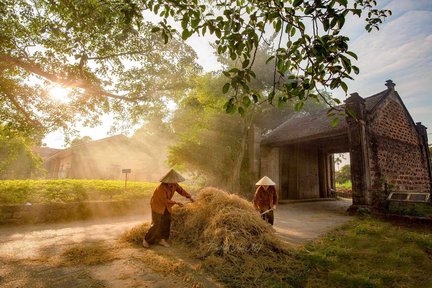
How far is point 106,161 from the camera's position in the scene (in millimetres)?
25312

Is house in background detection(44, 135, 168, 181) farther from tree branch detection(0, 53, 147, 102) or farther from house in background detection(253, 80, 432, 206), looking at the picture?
house in background detection(253, 80, 432, 206)

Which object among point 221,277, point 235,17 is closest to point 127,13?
point 235,17

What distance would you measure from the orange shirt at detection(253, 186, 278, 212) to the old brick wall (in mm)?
6093

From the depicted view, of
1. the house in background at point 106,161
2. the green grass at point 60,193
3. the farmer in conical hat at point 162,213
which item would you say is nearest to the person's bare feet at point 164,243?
the farmer in conical hat at point 162,213

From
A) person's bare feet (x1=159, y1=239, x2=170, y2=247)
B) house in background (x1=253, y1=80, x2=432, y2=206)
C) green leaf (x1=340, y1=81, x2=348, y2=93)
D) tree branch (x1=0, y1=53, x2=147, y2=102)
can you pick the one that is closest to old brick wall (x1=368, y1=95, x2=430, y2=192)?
house in background (x1=253, y1=80, x2=432, y2=206)

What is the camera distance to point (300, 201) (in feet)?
48.1

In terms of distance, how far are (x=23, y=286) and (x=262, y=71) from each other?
53.9 ft

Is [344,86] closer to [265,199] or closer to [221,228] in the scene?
[221,228]

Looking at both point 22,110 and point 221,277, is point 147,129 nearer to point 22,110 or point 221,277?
point 22,110

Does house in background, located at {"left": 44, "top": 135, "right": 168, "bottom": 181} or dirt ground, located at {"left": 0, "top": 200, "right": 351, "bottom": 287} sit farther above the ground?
house in background, located at {"left": 44, "top": 135, "right": 168, "bottom": 181}

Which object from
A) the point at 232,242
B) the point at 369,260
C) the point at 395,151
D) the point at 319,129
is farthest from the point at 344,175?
the point at 232,242

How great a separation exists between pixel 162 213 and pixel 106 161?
2286 centimetres

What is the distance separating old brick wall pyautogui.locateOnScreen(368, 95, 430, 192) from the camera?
10.2m

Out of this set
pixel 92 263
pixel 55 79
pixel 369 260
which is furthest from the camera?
pixel 55 79
